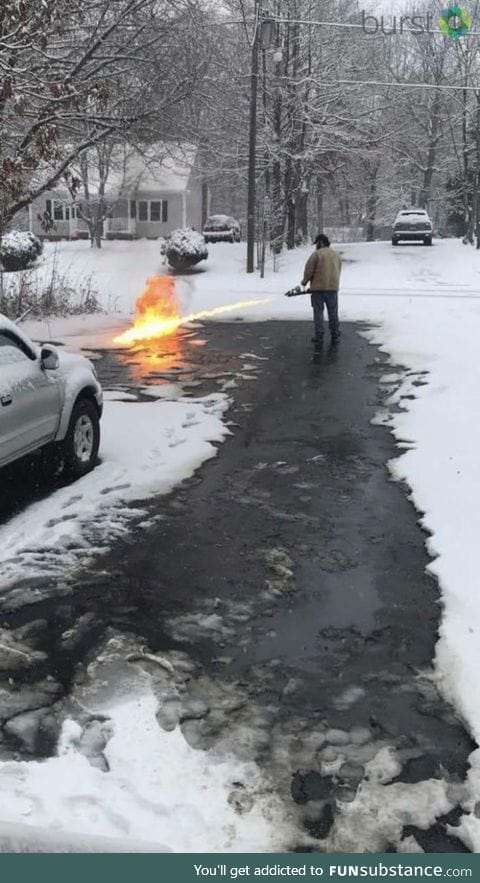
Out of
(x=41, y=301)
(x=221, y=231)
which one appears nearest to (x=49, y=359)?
(x=41, y=301)

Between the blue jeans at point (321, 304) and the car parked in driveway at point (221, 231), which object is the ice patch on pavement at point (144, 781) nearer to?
the blue jeans at point (321, 304)

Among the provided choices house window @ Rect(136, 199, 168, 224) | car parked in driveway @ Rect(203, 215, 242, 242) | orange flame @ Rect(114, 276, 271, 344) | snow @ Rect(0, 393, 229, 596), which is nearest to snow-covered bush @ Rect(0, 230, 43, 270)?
orange flame @ Rect(114, 276, 271, 344)

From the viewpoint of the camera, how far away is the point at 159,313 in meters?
20.2

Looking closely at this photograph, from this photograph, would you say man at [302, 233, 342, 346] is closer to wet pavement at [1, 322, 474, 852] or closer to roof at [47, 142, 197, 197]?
wet pavement at [1, 322, 474, 852]

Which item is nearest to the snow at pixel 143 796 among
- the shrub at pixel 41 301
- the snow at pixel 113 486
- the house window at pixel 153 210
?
the snow at pixel 113 486

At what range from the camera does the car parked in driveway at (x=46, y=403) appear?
609 centimetres

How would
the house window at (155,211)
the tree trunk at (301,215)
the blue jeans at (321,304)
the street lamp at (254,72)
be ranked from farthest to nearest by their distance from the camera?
1. the house window at (155,211)
2. the tree trunk at (301,215)
3. the street lamp at (254,72)
4. the blue jeans at (321,304)

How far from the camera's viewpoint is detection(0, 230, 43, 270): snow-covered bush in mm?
26984

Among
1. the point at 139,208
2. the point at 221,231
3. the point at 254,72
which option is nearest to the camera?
the point at 254,72

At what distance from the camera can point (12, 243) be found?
26891 mm

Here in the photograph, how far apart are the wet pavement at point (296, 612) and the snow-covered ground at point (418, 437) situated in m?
0.16

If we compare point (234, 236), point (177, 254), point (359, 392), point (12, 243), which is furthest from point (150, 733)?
point (234, 236)

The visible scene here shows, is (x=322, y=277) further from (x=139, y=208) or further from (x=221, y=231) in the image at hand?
(x=139, y=208)

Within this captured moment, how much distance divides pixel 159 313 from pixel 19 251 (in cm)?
928
